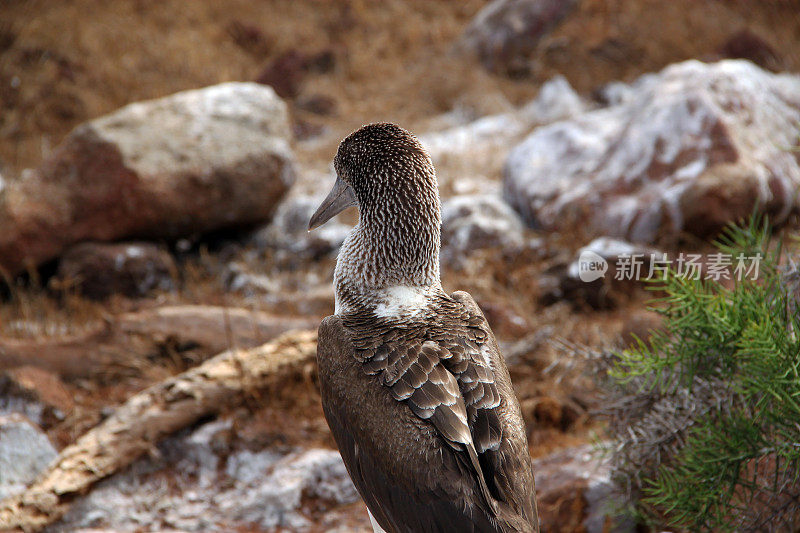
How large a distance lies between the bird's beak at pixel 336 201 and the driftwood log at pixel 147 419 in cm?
160

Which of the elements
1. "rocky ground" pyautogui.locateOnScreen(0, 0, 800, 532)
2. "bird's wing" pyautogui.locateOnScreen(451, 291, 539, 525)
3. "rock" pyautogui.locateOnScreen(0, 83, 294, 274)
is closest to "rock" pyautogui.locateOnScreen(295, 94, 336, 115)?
"rocky ground" pyautogui.locateOnScreen(0, 0, 800, 532)

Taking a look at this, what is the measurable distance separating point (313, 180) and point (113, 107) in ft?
16.3

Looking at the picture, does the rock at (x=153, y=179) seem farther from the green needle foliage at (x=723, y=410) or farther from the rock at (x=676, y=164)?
the green needle foliage at (x=723, y=410)

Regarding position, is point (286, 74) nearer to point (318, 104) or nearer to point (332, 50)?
point (332, 50)

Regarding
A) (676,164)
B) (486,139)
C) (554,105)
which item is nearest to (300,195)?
(486,139)

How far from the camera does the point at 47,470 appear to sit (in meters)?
4.32

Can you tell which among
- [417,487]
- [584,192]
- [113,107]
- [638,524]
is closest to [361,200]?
[417,487]

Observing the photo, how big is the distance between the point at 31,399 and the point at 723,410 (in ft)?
14.5

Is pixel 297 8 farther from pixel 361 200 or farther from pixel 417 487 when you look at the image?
pixel 417 487

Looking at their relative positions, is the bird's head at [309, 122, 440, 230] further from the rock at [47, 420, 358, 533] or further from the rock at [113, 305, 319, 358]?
the rock at [113, 305, 319, 358]

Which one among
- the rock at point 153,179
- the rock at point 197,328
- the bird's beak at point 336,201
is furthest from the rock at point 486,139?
the bird's beak at point 336,201

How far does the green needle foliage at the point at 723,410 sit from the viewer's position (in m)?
2.98

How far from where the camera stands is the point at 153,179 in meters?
7.93

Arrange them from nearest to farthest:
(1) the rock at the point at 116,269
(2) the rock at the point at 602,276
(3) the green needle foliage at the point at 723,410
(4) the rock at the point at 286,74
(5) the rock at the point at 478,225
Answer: (3) the green needle foliage at the point at 723,410
(2) the rock at the point at 602,276
(1) the rock at the point at 116,269
(5) the rock at the point at 478,225
(4) the rock at the point at 286,74
